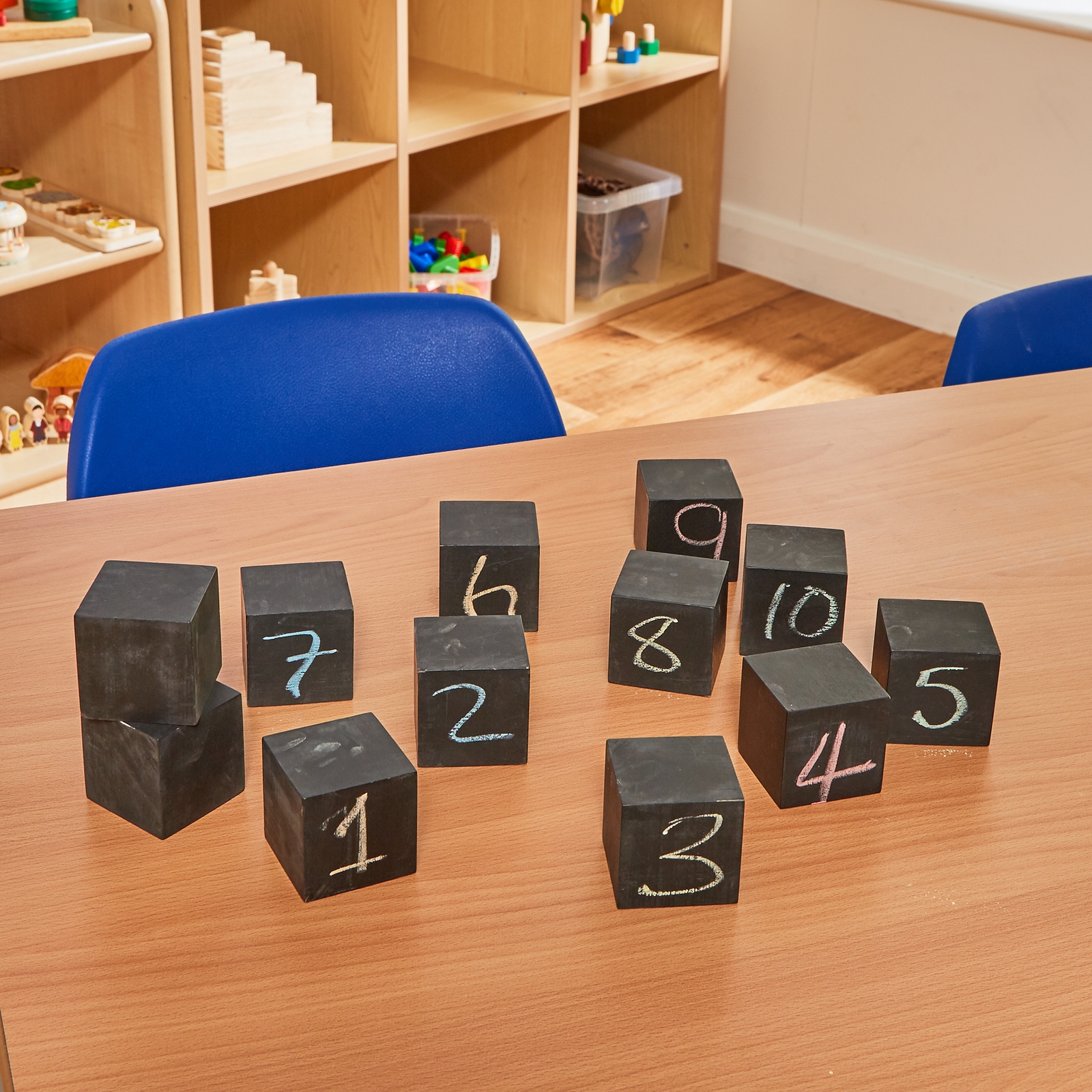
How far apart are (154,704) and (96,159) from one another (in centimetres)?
183

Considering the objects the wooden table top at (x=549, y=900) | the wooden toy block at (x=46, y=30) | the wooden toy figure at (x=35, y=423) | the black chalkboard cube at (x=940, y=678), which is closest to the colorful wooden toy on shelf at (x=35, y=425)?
the wooden toy figure at (x=35, y=423)

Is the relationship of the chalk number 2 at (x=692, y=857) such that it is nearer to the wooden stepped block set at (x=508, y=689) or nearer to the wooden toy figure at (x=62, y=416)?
the wooden stepped block set at (x=508, y=689)

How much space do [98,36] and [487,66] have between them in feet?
3.62

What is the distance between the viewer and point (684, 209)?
343 cm

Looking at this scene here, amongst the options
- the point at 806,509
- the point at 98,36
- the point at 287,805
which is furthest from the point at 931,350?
the point at 287,805

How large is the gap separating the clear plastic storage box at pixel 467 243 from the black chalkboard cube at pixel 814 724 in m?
2.21

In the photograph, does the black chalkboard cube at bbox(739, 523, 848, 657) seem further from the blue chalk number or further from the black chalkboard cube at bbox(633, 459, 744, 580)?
the blue chalk number

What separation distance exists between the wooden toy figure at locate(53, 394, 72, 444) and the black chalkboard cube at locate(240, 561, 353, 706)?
66.5 inches

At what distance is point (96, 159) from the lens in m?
2.32

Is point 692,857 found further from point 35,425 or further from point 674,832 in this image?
point 35,425

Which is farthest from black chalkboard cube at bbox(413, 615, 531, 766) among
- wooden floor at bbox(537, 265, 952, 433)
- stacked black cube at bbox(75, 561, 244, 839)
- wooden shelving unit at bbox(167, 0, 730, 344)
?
wooden floor at bbox(537, 265, 952, 433)

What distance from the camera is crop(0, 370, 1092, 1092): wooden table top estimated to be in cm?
62

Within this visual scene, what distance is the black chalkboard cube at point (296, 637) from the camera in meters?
0.82

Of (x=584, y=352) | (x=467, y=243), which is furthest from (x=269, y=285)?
(x=584, y=352)
